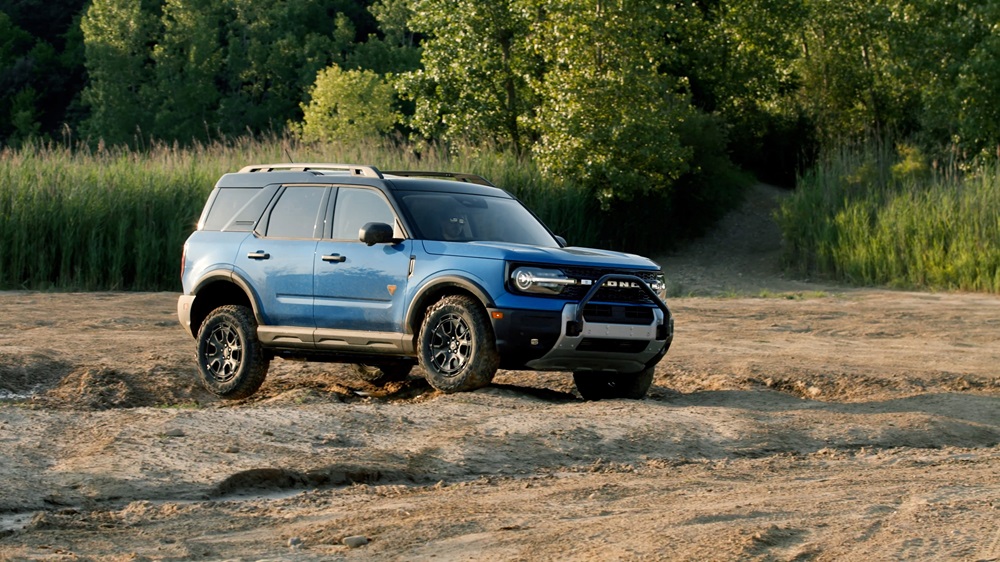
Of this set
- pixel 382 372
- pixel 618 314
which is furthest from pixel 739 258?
pixel 618 314

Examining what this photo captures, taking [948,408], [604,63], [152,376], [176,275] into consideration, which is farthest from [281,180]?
[604,63]

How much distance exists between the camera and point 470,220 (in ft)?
39.8

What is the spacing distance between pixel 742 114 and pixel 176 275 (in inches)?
789

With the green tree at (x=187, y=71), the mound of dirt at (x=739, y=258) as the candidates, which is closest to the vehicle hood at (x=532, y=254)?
the mound of dirt at (x=739, y=258)

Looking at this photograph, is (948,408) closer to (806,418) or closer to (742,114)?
(806,418)

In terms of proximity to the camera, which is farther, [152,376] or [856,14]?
[856,14]

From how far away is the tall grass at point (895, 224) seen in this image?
2573 centimetres

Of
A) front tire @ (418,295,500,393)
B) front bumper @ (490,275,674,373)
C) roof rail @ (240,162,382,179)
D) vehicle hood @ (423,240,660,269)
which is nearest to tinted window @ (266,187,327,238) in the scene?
roof rail @ (240,162,382,179)

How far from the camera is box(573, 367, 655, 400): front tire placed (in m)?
12.1

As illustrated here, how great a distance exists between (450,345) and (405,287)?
0.61 meters

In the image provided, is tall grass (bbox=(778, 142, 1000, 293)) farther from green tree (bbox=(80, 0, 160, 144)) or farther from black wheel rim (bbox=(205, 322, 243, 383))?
green tree (bbox=(80, 0, 160, 144))

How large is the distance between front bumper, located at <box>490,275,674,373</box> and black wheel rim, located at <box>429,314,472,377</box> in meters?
0.29

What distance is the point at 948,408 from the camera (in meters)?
11.7

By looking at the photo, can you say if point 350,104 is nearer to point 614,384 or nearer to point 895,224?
point 895,224
